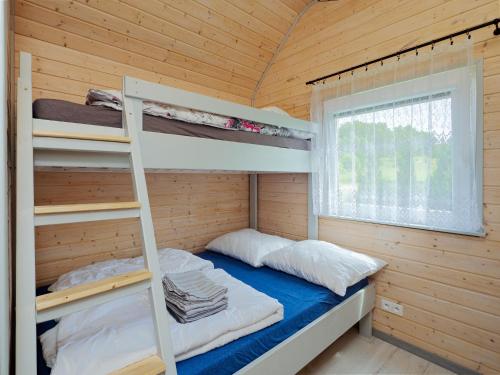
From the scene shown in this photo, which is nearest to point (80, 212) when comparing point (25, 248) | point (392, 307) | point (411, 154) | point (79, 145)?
point (25, 248)

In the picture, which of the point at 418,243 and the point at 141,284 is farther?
the point at 418,243

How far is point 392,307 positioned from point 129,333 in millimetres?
1863

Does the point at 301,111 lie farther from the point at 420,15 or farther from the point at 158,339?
the point at 158,339

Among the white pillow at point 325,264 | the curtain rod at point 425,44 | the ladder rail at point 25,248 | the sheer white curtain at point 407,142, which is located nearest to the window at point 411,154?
the sheer white curtain at point 407,142

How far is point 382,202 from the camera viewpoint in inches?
76.2

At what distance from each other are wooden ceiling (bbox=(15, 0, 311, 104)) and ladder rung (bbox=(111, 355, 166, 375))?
1882 millimetres

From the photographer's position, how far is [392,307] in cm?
201

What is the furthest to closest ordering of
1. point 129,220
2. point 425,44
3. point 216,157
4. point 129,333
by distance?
1. point 129,220
2. point 425,44
3. point 216,157
4. point 129,333

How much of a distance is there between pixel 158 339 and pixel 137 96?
42.7 inches

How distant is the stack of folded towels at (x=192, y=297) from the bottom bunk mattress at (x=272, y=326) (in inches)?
7.5

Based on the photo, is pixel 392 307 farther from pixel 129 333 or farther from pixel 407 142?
pixel 129 333

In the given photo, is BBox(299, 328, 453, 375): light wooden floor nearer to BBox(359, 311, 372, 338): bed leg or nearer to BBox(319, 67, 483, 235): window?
BBox(359, 311, 372, 338): bed leg

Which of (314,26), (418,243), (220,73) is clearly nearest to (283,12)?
(314,26)

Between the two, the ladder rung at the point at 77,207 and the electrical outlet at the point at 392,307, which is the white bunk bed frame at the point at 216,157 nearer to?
the electrical outlet at the point at 392,307
